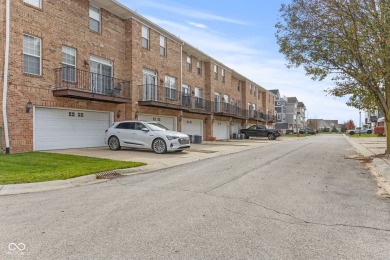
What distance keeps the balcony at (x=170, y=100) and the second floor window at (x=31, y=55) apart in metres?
6.92

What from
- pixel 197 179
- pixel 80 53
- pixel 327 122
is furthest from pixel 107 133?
pixel 327 122

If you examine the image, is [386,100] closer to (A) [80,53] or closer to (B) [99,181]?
(B) [99,181]

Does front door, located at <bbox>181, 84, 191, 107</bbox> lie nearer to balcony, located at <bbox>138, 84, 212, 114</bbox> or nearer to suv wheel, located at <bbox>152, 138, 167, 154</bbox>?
balcony, located at <bbox>138, 84, 212, 114</bbox>

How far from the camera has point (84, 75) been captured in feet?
54.8

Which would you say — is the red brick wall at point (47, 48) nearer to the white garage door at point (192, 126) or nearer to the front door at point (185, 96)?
the front door at point (185, 96)

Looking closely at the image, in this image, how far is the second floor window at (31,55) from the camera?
1398 cm

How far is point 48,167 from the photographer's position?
984cm

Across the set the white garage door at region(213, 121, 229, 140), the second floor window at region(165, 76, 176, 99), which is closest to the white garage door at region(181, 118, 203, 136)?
the second floor window at region(165, 76, 176, 99)

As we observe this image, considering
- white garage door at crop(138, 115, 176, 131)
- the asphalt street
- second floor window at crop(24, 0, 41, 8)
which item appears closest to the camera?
the asphalt street

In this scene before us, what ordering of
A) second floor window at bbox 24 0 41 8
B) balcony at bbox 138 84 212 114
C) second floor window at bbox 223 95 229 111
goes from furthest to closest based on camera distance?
second floor window at bbox 223 95 229 111 < balcony at bbox 138 84 212 114 < second floor window at bbox 24 0 41 8

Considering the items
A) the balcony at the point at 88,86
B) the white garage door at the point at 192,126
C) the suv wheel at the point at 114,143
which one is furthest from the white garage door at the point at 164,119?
the suv wheel at the point at 114,143

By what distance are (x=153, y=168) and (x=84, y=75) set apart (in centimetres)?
860

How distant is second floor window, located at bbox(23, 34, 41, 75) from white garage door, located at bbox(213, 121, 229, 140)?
811 inches

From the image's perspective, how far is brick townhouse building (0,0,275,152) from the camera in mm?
13523
